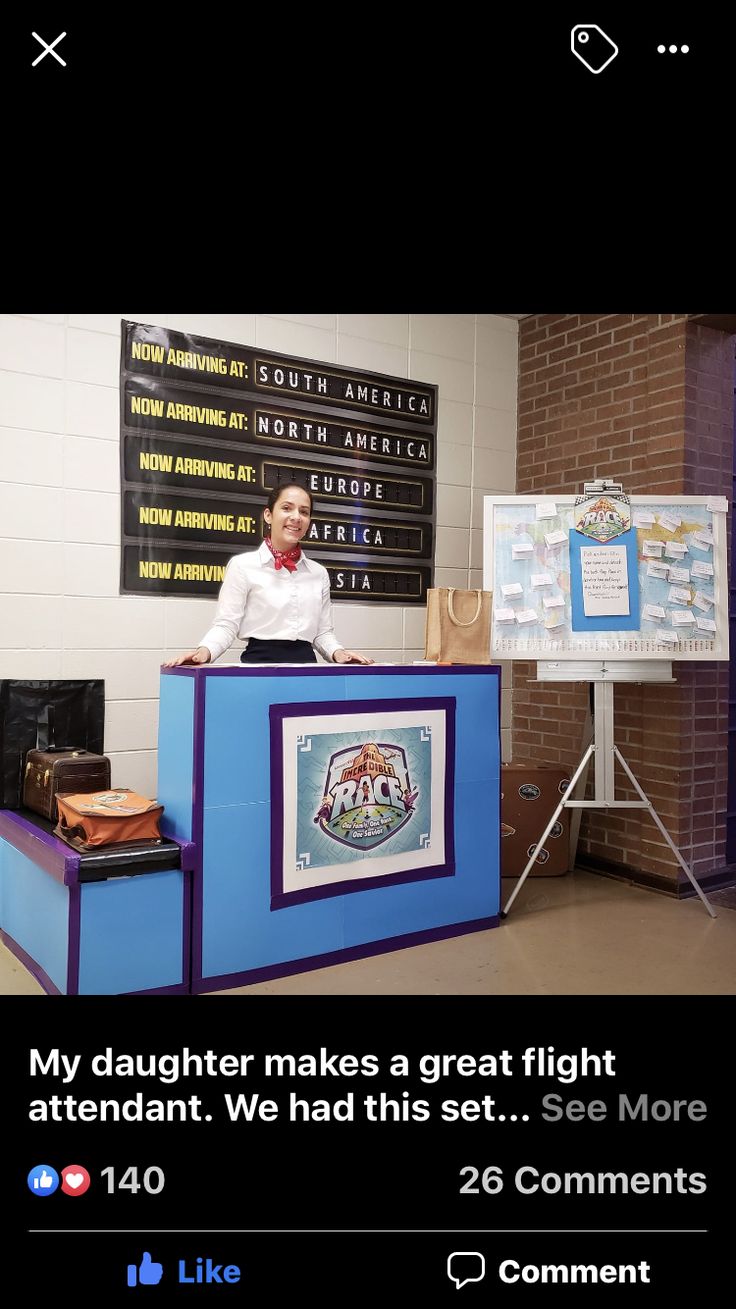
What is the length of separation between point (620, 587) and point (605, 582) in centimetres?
6

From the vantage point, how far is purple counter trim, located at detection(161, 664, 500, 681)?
2.66 metres

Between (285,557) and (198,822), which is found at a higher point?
(285,557)

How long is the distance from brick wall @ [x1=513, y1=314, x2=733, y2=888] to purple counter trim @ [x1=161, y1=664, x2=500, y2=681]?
1.05 metres

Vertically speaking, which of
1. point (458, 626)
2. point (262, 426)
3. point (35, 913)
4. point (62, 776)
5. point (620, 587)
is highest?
point (262, 426)

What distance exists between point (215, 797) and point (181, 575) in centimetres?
137

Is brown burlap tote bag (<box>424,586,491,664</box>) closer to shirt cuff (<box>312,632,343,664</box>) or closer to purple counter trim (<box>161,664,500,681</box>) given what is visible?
purple counter trim (<box>161,664,500,681</box>)

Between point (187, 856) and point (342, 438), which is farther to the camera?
point (342, 438)

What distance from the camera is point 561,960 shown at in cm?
295

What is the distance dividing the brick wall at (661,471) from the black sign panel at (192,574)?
1.19 metres

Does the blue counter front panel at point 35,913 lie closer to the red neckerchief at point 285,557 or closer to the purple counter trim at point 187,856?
the purple counter trim at point 187,856

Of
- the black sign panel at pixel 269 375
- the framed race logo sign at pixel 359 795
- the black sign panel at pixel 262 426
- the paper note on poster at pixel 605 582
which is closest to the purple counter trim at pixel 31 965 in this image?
the framed race logo sign at pixel 359 795

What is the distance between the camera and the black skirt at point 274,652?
3.19m

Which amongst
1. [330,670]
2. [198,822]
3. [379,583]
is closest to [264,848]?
[198,822]

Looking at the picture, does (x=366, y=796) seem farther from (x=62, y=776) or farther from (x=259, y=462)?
(x=259, y=462)
